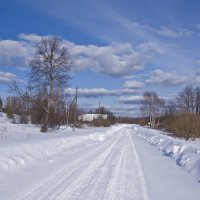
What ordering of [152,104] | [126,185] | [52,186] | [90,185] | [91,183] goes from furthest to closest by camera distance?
1. [152,104]
2. [91,183]
3. [126,185]
4. [90,185]
5. [52,186]

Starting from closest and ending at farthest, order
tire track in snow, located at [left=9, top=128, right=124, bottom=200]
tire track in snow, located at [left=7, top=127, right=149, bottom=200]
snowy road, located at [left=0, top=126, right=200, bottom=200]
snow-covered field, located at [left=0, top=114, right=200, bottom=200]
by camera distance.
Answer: tire track in snow, located at [left=9, top=128, right=124, bottom=200] < tire track in snow, located at [left=7, top=127, right=149, bottom=200] < snowy road, located at [left=0, top=126, right=200, bottom=200] < snow-covered field, located at [left=0, top=114, right=200, bottom=200]

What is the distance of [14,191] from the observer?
8609 millimetres

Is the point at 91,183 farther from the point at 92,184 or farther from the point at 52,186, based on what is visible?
the point at 52,186

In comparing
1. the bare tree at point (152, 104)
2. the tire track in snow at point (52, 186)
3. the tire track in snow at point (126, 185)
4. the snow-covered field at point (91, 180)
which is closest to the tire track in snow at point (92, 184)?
the snow-covered field at point (91, 180)

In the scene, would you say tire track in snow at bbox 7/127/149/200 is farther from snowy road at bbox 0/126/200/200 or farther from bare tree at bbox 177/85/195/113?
bare tree at bbox 177/85/195/113

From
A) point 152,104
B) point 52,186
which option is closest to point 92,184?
point 52,186

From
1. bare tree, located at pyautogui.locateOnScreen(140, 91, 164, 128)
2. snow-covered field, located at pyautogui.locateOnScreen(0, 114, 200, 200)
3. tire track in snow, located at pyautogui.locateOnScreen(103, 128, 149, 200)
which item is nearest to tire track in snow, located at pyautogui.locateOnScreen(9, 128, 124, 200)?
snow-covered field, located at pyautogui.locateOnScreen(0, 114, 200, 200)

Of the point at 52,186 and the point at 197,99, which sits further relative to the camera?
the point at 197,99

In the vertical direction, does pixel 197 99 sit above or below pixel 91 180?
above

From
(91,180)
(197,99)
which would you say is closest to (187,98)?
(197,99)

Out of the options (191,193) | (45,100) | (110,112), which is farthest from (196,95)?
(191,193)

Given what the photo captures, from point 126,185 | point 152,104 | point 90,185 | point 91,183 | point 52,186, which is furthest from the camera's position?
point 152,104

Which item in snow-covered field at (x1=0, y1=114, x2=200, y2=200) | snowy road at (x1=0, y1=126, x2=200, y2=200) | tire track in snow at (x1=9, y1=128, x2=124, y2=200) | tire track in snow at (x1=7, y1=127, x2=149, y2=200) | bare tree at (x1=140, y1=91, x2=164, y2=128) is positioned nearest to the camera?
tire track in snow at (x1=9, y1=128, x2=124, y2=200)

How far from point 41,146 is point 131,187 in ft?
33.0
